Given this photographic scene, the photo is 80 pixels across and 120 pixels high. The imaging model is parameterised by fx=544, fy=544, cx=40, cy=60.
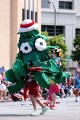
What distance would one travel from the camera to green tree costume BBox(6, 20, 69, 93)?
12914 millimetres

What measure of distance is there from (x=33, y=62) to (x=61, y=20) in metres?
66.7

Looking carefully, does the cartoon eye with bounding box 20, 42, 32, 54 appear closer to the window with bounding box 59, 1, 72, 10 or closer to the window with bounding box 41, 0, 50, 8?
the window with bounding box 41, 0, 50, 8

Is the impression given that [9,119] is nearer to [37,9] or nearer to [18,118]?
[18,118]

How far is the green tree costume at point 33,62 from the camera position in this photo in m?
12.9

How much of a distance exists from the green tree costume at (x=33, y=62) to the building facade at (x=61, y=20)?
63820mm

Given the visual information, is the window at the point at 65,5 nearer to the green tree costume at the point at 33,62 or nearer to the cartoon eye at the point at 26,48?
the green tree costume at the point at 33,62

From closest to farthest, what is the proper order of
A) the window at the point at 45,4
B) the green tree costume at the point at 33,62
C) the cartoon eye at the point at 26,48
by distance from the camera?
the green tree costume at the point at 33,62 < the cartoon eye at the point at 26,48 < the window at the point at 45,4

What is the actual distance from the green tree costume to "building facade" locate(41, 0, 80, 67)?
63820 mm

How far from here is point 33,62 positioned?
12977 mm

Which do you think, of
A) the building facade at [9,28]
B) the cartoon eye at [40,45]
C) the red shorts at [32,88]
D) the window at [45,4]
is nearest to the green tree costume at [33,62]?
the cartoon eye at [40,45]

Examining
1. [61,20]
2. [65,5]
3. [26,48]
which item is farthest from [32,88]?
[65,5]

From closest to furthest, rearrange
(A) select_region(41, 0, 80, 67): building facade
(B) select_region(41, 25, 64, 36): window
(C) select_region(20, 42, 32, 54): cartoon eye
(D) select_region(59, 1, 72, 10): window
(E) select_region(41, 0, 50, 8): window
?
(C) select_region(20, 42, 32, 54): cartoon eye < (A) select_region(41, 0, 80, 67): building facade < (B) select_region(41, 25, 64, 36): window < (E) select_region(41, 0, 50, 8): window < (D) select_region(59, 1, 72, 10): window

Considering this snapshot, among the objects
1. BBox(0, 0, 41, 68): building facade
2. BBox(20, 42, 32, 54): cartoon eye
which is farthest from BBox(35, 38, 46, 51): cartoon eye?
BBox(0, 0, 41, 68): building facade

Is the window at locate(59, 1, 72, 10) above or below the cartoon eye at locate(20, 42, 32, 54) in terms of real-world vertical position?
below
